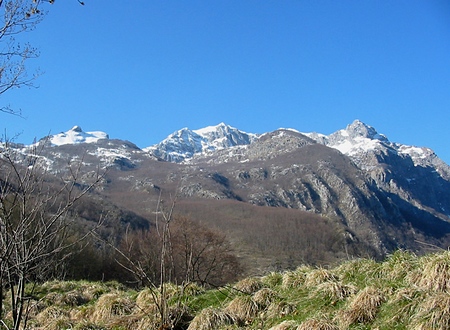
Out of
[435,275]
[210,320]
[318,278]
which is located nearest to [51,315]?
[210,320]

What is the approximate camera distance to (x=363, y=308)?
5387 millimetres

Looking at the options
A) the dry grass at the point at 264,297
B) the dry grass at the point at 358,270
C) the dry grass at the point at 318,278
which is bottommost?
the dry grass at the point at 264,297

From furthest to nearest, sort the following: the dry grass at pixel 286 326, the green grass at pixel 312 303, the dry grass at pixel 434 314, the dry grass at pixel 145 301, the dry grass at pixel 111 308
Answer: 1. the dry grass at pixel 111 308
2. the dry grass at pixel 145 301
3. the dry grass at pixel 286 326
4. the green grass at pixel 312 303
5. the dry grass at pixel 434 314

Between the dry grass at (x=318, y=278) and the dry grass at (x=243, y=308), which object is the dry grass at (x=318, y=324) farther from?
the dry grass at (x=318, y=278)

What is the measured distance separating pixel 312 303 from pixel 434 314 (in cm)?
210

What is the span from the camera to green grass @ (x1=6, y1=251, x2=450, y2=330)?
5.10 m

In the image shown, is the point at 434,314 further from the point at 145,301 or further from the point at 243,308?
the point at 145,301

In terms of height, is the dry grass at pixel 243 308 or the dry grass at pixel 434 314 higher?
the dry grass at pixel 434 314

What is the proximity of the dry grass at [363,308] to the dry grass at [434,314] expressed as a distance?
655mm

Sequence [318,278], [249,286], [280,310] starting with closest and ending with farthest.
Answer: [280,310] < [318,278] < [249,286]

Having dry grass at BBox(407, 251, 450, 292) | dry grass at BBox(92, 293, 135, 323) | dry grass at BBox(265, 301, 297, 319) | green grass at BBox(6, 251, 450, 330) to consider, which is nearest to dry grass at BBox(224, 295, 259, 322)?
green grass at BBox(6, 251, 450, 330)

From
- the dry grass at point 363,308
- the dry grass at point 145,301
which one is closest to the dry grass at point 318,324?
the dry grass at point 363,308

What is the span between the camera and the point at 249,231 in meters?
143

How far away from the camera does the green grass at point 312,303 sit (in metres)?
5.10
